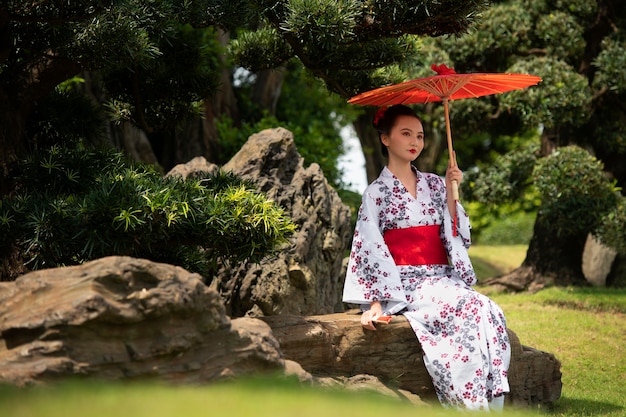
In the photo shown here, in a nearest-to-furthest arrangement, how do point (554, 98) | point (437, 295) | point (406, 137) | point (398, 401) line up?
point (398, 401) < point (437, 295) < point (406, 137) < point (554, 98)

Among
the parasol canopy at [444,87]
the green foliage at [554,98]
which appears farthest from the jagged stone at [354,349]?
the green foliage at [554,98]

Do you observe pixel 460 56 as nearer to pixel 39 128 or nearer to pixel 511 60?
pixel 511 60

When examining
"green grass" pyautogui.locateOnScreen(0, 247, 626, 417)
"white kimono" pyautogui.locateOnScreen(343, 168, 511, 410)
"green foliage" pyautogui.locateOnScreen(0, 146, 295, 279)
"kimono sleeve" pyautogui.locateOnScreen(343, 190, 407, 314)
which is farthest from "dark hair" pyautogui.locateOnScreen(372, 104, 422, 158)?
"green grass" pyautogui.locateOnScreen(0, 247, 626, 417)

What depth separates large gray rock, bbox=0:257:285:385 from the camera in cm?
356

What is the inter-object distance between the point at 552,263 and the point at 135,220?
7.95 metres

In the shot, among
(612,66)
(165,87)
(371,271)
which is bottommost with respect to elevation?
(371,271)

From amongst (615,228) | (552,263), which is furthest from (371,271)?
(552,263)

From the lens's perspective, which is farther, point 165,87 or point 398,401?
point 165,87

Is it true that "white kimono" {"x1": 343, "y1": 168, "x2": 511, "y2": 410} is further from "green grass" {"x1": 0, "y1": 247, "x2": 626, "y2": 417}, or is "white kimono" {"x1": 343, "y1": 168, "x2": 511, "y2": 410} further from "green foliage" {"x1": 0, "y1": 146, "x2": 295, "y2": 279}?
"green foliage" {"x1": 0, "y1": 146, "x2": 295, "y2": 279}

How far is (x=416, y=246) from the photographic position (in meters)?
5.70

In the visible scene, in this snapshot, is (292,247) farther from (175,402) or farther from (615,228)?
(615,228)

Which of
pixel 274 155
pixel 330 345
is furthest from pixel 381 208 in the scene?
pixel 274 155

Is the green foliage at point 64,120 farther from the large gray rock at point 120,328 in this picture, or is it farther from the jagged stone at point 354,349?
the large gray rock at point 120,328

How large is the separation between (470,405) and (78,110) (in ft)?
11.5
